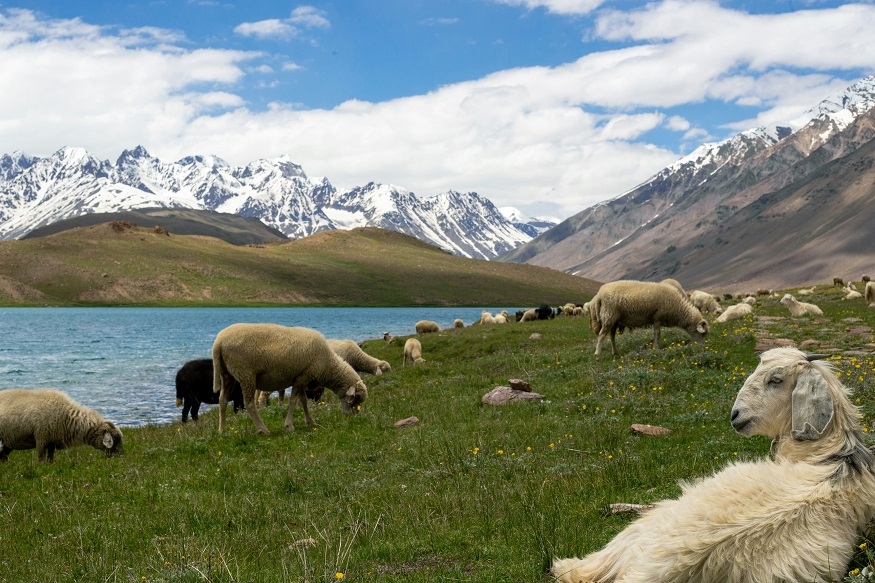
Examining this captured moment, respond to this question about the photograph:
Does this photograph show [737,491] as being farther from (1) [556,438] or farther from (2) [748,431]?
(1) [556,438]

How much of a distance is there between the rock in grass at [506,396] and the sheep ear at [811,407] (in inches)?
519

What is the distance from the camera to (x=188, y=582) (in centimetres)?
677

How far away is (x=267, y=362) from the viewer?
18.5m

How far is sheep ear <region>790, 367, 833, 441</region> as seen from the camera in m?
5.15

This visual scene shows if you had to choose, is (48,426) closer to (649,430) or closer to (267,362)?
(267,362)

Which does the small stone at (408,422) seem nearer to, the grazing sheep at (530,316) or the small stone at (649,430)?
the small stone at (649,430)

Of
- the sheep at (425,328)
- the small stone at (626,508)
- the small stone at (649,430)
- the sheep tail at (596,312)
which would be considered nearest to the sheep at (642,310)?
the sheep tail at (596,312)

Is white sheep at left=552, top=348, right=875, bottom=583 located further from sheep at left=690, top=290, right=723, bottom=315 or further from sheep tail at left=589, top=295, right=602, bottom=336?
sheep at left=690, top=290, right=723, bottom=315

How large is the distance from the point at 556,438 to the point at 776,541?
31.3ft

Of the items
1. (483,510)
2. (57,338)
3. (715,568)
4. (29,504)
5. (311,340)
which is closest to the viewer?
(715,568)

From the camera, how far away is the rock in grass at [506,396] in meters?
18.6

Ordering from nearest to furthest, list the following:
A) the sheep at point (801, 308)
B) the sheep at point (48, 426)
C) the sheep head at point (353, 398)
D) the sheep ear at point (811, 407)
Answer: the sheep ear at point (811, 407)
the sheep at point (48, 426)
the sheep head at point (353, 398)
the sheep at point (801, 308)

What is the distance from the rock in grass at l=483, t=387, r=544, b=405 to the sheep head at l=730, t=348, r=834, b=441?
12.7 m

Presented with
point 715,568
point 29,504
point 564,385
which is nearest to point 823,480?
point 715,568
